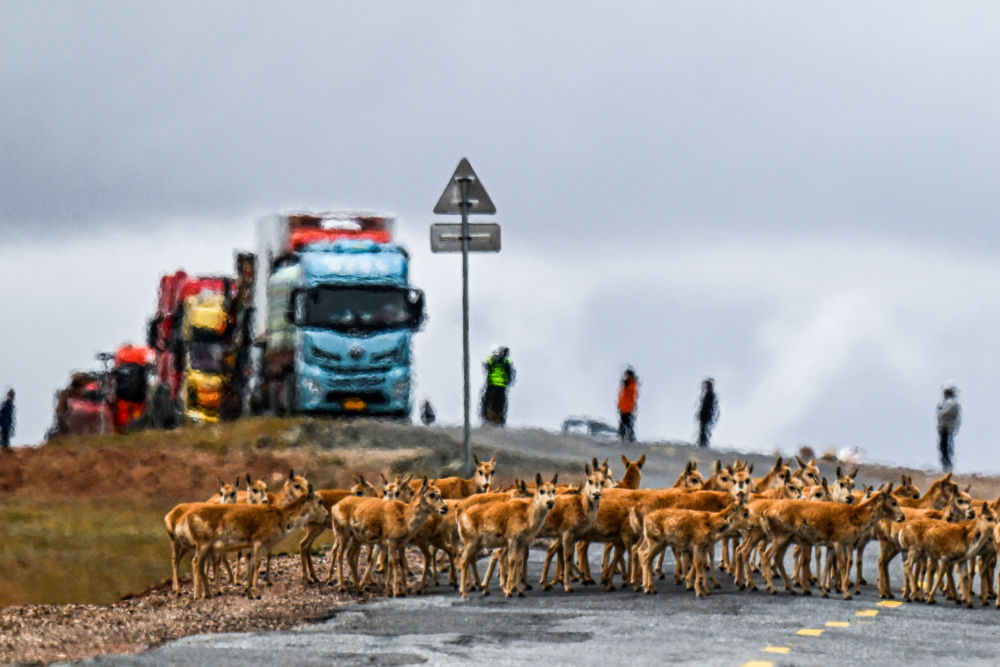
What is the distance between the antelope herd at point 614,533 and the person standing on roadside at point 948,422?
23250 mm

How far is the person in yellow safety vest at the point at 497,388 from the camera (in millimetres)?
49531

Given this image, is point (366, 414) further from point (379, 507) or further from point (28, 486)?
point (379, 507)

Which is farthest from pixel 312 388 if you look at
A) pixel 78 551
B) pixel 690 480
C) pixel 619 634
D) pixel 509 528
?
pixel 619 634

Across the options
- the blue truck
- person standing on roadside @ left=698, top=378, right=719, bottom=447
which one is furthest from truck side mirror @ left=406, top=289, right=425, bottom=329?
person standing on roadside @ left=698, top=378, right=719, bottom=447

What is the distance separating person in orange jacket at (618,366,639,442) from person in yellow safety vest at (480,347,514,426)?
295 centimetres

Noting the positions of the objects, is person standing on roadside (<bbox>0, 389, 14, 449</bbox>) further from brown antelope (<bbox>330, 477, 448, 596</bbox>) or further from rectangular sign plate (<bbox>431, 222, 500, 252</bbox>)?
brown antelope (<bbox>330, 477, 448, 596</bbox>)

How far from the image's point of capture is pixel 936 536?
21.9 meters

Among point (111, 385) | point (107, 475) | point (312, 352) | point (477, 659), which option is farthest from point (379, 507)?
point (111, 385)

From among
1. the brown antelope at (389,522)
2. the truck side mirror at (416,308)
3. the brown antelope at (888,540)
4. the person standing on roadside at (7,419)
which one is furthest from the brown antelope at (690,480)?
the person standing on roadside at (7,419)

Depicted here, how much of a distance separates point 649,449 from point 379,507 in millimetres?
24336

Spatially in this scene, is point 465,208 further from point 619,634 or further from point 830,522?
point 619,634

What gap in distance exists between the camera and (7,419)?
62906 mm

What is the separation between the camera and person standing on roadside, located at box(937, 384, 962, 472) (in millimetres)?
46781

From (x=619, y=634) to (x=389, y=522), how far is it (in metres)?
4.68
